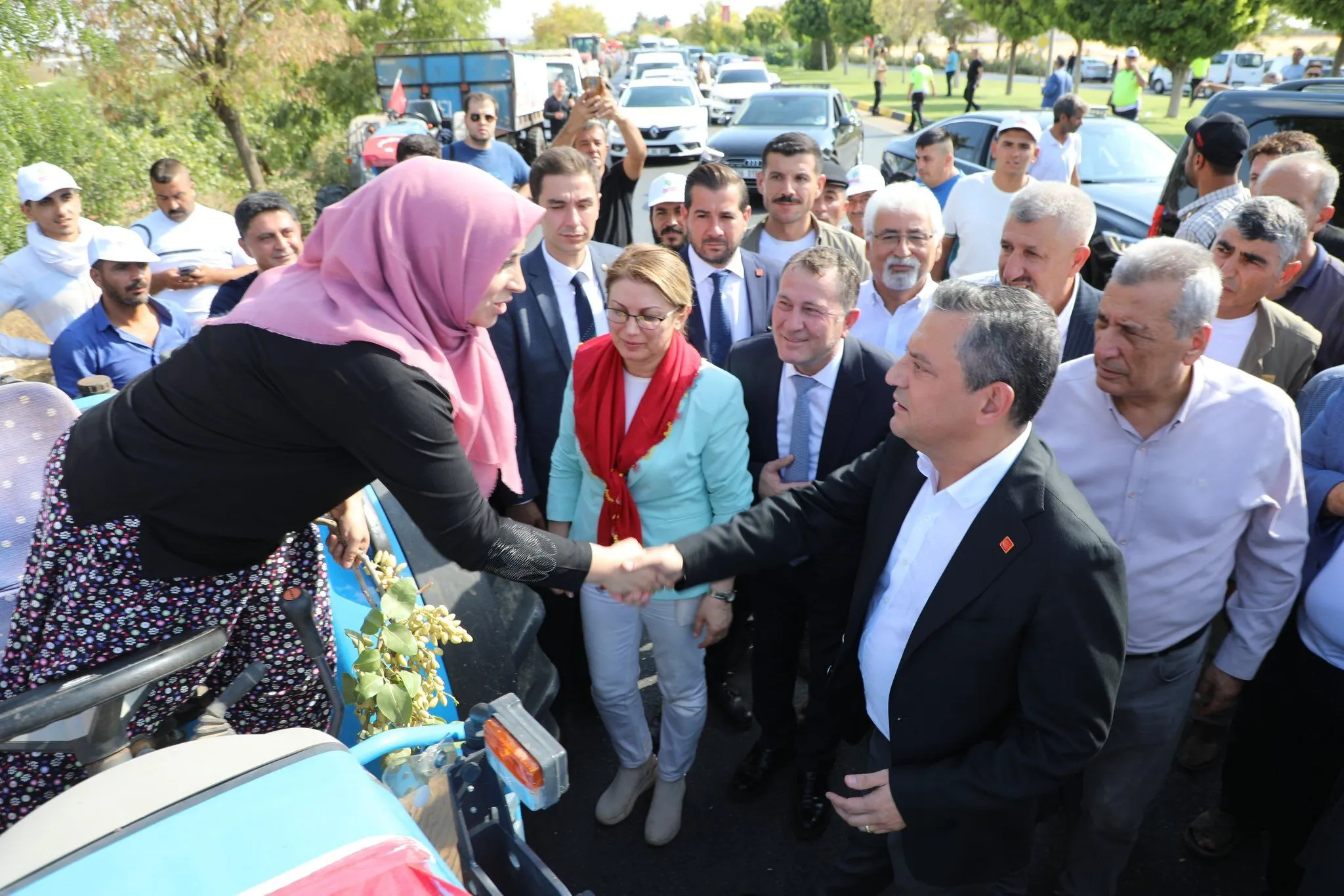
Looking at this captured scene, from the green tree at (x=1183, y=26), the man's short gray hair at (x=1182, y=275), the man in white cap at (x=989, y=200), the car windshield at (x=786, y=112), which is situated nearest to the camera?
the man's short gray hair at (x=1182, y=275)

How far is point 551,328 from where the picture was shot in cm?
358

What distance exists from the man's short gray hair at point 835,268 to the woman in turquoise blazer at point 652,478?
39 cm

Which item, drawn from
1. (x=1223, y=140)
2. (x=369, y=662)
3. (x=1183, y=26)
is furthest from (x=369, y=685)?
(x=1183, y=26)

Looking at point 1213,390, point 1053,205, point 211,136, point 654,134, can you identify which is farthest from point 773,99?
point 1213,390

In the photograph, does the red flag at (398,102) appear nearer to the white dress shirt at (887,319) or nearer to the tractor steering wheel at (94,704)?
the white dress shirt at (887,319)

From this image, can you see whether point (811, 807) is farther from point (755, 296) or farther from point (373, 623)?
point (755, 296)

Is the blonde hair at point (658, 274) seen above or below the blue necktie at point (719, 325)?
above

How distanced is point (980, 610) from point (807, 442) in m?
1.28

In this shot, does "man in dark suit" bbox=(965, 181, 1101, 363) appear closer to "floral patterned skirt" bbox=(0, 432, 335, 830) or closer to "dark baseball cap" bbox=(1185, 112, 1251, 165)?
"dark baseball cap" bbox=(1185, 112, 1251, 165)

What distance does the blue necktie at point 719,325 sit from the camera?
12.9ft

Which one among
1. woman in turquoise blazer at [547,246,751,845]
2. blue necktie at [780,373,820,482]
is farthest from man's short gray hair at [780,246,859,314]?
woman in turquoise blazer at [547,246,751,845]

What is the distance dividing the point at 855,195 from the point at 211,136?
1069cm

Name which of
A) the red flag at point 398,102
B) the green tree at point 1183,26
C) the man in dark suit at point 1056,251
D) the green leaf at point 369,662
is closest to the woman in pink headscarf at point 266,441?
the green leaf at point 369,662

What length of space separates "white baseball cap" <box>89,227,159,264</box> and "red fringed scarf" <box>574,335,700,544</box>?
2434 millimetres
